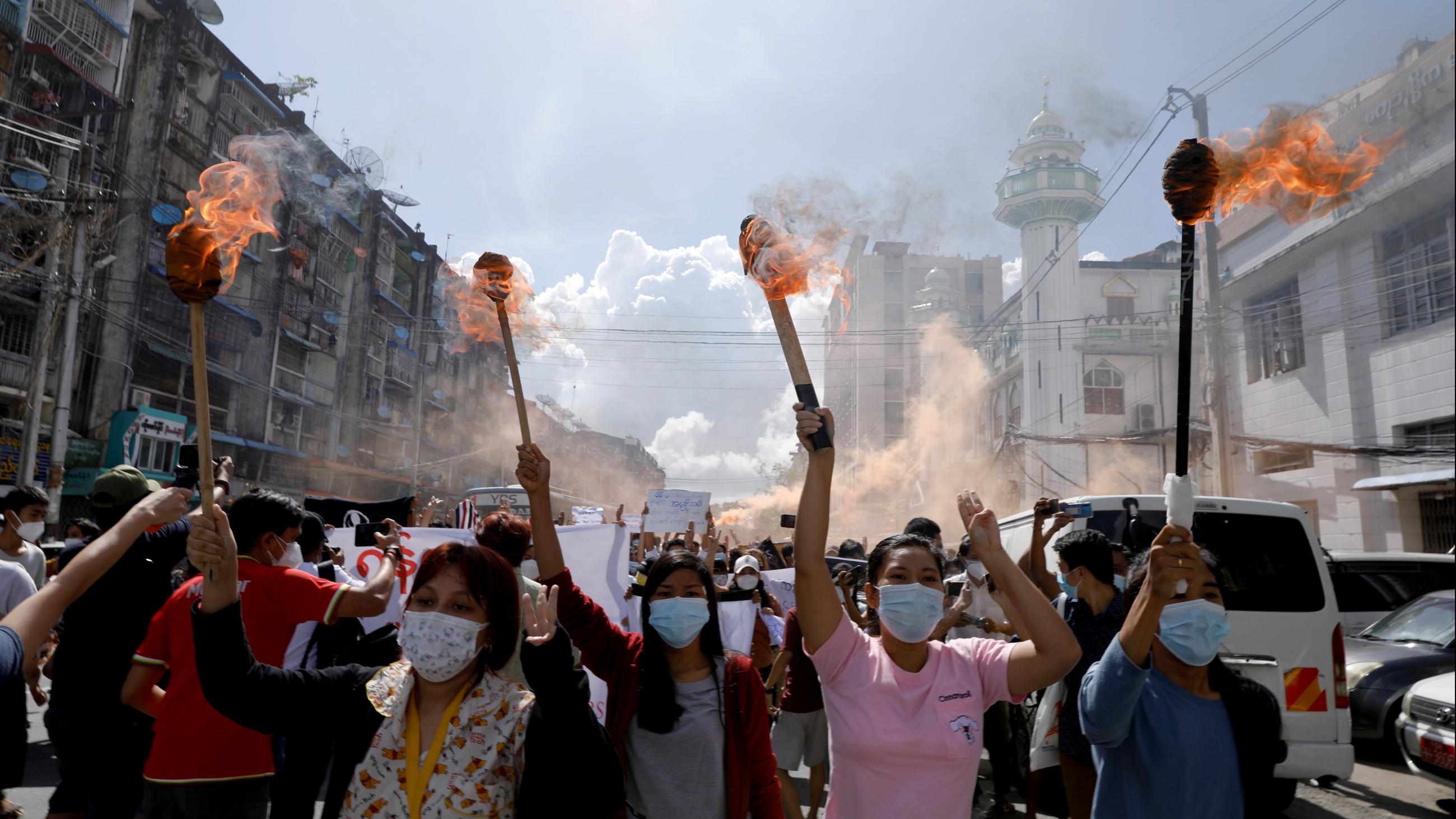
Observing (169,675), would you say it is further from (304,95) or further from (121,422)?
(304,95)

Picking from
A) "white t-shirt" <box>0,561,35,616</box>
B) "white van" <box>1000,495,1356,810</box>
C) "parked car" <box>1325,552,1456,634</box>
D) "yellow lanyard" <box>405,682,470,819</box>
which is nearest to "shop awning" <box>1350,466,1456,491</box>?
"parked car" <box>1325,552,1456,634</box>

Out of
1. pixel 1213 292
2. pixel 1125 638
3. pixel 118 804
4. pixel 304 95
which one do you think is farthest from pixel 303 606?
pixel 304 95

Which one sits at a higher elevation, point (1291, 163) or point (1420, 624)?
point (1291, 163)

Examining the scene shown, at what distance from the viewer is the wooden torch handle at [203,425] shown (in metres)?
2.27

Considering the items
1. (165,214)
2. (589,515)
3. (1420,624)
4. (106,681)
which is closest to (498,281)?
(106,681)

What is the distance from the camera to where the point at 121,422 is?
26.4 meters

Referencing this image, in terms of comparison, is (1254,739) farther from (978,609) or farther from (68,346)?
(68,346)

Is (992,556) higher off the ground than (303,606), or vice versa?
(992,556)

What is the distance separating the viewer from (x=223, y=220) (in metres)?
3.26

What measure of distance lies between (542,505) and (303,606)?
1009mm

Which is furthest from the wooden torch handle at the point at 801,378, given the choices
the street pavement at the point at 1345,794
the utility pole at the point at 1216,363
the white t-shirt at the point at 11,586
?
the utility pole at the point at 1216,363

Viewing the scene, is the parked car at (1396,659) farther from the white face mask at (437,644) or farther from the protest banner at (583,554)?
the white face mask at (437,644)

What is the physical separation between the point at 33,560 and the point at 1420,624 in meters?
13.0

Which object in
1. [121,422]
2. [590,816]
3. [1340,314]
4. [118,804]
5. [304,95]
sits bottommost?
[118,804]
